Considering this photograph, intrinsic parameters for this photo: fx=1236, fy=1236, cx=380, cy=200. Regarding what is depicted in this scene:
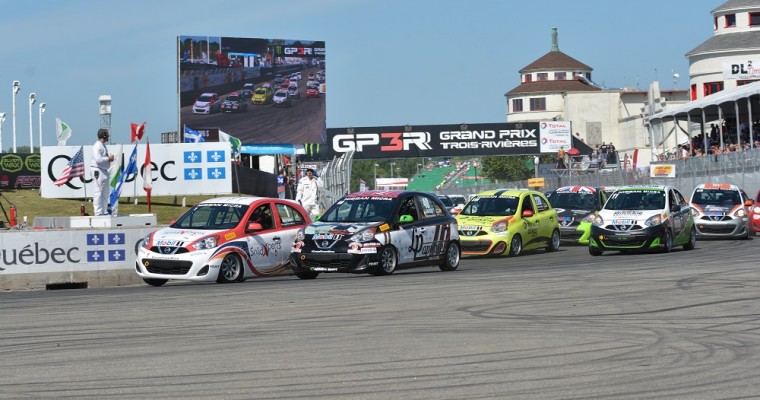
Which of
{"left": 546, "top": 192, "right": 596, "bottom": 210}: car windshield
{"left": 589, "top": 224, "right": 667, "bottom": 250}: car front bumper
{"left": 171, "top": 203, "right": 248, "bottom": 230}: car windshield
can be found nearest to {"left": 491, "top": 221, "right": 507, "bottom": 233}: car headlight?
{"left": 589, "top": 224, "right": 667, "bottom": 250}: car front bumper

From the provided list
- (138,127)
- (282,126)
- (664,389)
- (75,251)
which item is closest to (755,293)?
(664,389)

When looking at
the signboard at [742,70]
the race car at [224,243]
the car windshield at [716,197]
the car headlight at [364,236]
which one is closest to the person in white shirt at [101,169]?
the race car at [224,243]

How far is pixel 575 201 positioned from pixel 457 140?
1970 inches

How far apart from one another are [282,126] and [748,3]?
5179cm

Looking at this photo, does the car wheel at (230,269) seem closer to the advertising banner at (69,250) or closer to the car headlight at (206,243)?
the car headlight at (206,243)

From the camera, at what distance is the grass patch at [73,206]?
1707 inches

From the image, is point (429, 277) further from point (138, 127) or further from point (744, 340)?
point (138, 127)

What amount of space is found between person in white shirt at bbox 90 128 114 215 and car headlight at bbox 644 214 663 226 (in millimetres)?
10786

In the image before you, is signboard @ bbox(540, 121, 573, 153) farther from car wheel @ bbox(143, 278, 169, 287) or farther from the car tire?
car wheel @ bbox(143, 278, 169, 287)

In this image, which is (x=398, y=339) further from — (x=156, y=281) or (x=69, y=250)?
(x=69, y=250)

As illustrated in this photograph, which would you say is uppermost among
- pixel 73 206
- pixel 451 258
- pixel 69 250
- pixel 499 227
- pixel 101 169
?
pixel 73 206

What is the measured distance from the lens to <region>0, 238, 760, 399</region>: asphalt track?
874 centimetres

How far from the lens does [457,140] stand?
81.5 metres

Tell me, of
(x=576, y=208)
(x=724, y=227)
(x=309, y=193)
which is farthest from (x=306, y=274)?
(x=724, y=227)
